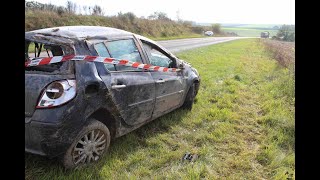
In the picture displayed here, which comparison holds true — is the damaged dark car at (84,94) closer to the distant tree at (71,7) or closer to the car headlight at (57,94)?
the car headlight at (57,94)

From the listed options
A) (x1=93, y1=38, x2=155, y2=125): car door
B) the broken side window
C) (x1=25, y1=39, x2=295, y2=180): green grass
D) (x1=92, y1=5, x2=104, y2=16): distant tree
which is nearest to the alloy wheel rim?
(x1=25, y1=39, x2=295, y2=180): green grass

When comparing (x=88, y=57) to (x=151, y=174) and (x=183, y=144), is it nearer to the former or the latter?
(x=151, y=174)

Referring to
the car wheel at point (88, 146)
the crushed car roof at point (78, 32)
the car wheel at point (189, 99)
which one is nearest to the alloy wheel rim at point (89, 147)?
the car wheel at point (88, 146)

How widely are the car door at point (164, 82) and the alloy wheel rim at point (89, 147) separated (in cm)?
123

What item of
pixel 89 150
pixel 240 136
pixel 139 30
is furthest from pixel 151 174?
pixel 139 30

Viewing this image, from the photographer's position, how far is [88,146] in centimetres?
350

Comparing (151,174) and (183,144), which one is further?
(183,144)

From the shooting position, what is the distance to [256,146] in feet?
15.5
